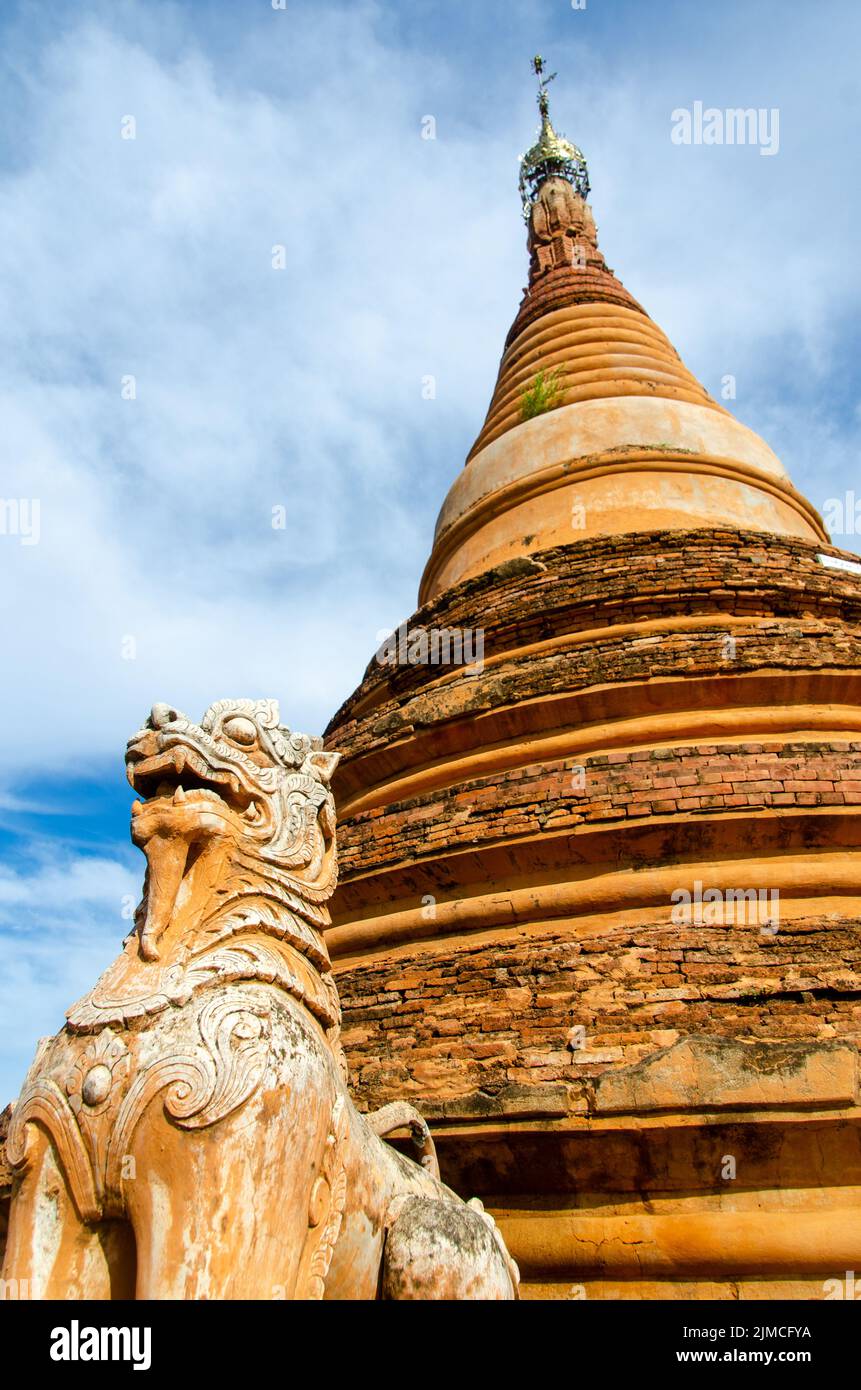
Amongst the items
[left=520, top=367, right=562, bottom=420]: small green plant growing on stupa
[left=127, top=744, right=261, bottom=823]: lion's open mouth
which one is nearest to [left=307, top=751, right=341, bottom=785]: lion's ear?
[left=127, top=744, right=261, bottom=823]: lion's open mouth

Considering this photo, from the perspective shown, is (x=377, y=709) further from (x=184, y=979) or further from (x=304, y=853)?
(x=184, y=979)

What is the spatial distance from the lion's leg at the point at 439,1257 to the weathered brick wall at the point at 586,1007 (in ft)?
5.26

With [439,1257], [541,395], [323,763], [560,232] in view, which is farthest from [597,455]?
[560,232]

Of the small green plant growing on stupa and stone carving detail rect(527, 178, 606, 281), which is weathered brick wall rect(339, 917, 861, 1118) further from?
stone carving detail rect(527, 178, 606, 281)

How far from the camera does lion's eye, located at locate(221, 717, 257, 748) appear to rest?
11.5 ft

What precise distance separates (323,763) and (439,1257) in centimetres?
167

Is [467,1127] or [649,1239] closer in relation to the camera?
[649,1239]

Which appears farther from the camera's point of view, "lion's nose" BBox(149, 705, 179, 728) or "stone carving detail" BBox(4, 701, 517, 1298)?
"lion's nose" BBox(149, 705, 179, 728)

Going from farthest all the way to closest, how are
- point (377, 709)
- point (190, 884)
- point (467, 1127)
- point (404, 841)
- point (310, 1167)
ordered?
point (377, 709), point (404, 841), point (467, 1127), point (190, 884), point (310, 1167)

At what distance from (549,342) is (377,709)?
6.63m

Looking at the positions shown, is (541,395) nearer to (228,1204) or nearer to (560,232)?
(560,232)
